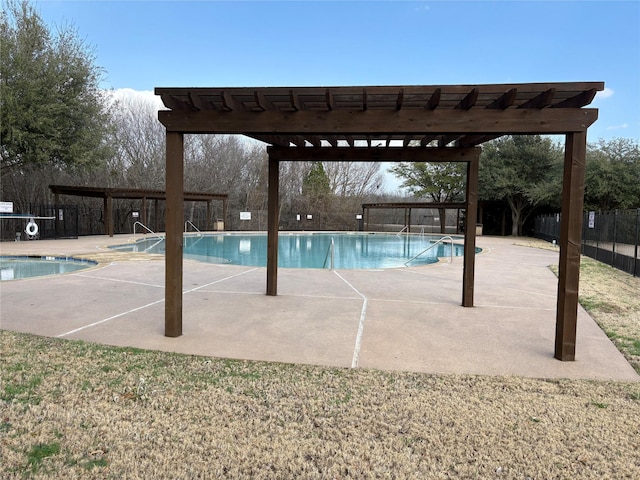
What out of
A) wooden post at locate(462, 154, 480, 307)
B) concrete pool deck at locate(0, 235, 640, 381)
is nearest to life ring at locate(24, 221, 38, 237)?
concrete pool deck at locate(0, 235, 640, 381)

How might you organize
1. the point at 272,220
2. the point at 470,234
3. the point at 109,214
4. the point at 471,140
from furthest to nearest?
1. the point at 109,214
2. the point at 272,220
3. the point at 470,234
4. the point at 471,140

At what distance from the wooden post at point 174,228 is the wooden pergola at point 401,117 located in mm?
10

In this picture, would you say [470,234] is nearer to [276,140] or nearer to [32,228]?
[276,140]

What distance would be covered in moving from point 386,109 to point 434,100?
47 cm

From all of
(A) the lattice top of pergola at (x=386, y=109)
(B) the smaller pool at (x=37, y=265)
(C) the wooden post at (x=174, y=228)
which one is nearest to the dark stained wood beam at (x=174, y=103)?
(A) the lattice top of pergola at (x=386, y=109)

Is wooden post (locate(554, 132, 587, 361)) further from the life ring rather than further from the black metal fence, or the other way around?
the life ring

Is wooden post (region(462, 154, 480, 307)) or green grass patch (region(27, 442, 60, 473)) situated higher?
wooden post (region(462, 154, 480, 307))

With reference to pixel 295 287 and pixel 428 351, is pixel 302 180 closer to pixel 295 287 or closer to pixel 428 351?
pixel 295 287

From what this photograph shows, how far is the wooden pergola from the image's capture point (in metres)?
3.75

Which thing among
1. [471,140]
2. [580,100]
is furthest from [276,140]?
[580,100]

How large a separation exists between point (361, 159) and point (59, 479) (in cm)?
530

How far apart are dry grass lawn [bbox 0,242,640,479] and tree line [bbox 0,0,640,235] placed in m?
16.4

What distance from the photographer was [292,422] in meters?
2.62

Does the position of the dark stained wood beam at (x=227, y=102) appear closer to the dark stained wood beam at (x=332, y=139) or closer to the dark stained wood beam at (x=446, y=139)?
the dark stained wood beam at (x=332, y=139)
